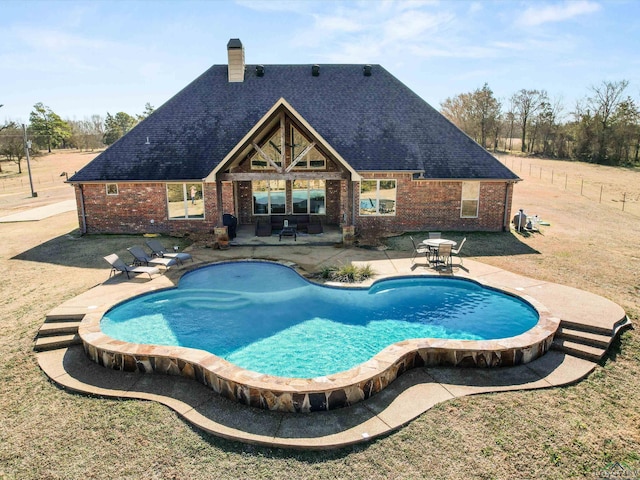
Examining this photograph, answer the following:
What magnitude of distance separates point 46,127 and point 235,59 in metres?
73.7

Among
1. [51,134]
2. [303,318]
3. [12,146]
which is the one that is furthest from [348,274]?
[51,134]

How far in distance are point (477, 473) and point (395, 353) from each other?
300 cm

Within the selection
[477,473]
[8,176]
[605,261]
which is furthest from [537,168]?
[8,176]

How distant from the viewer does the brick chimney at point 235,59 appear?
79.5 feet

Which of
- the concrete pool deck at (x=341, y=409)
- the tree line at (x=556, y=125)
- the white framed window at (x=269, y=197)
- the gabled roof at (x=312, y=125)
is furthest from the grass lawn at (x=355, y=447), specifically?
the tree line at (x=556, y=125)

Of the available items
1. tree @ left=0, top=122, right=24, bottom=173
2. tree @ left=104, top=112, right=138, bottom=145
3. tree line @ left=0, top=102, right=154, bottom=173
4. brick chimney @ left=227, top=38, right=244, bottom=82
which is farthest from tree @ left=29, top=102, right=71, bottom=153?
brick chimney @ left=227, top=38, right=244, bottom=82

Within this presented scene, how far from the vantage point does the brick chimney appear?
954 inches

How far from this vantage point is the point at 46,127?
79938mm

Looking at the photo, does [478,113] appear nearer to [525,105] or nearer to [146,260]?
[525,105]

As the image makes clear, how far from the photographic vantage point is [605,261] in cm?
1592

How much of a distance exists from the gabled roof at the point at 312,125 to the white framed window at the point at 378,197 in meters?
0.91

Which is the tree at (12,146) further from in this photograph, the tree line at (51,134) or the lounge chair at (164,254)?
the lounge chair at (164,254)

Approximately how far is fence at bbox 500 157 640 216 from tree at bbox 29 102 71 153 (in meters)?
81.0

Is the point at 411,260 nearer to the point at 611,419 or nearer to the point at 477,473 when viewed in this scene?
the point at 611,419
